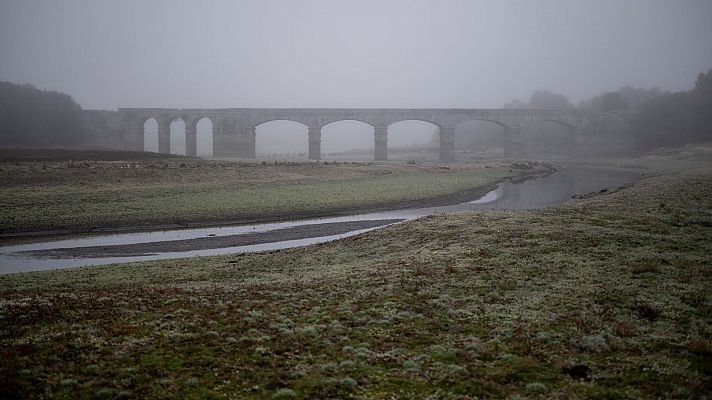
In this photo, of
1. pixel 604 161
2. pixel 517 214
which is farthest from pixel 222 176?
pixel 604 161

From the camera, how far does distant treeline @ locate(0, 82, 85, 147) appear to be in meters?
109

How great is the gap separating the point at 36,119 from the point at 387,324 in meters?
128

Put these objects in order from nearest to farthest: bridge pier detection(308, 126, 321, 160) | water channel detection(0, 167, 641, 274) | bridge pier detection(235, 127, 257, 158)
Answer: water channel detection(0, 167, 641, 274) < bridge pier detection(235, 127, 257, 158) < bridge pier detection(308, 126, 321, 160)

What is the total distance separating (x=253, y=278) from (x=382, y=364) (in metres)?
11.0

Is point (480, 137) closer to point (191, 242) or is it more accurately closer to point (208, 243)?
point (208, 243)

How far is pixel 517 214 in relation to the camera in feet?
111

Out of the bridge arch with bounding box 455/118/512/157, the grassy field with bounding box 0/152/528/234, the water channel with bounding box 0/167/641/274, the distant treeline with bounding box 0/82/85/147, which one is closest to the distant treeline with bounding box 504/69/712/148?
the bridge arch with bounding box 455/118/512/157

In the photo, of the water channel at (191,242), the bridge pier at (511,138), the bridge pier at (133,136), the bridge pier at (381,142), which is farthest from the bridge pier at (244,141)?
the water channel at (191,242)

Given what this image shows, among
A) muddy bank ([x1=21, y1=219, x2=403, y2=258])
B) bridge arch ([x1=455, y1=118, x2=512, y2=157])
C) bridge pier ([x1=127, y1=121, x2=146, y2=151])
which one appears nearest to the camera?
muddy bank ([x1=21, y1=219, x2=403, y2=258])

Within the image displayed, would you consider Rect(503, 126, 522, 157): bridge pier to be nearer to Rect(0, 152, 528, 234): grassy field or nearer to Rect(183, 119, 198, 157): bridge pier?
Rect(0, 152, 528, 234): grassy field

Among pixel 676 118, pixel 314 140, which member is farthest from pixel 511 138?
pixel 314 140

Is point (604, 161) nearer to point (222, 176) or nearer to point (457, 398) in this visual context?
point (222, 176)

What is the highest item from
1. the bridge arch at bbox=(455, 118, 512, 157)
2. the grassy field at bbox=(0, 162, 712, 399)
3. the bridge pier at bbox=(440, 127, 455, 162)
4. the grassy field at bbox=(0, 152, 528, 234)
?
the bridge arch at bbox=(455, 118, 512, 157)

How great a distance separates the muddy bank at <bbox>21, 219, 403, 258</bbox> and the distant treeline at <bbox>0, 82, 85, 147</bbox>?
3717 inches
